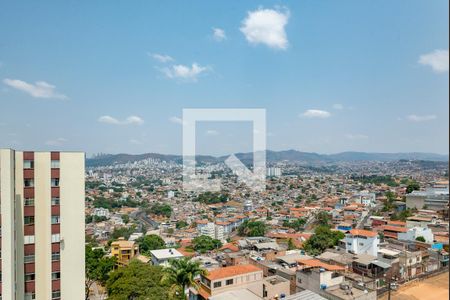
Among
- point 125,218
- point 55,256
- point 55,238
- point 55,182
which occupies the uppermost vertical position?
point 55,182

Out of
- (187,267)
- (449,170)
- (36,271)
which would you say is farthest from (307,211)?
(449,170)

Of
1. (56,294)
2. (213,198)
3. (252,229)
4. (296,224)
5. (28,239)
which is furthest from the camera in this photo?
(213,198)

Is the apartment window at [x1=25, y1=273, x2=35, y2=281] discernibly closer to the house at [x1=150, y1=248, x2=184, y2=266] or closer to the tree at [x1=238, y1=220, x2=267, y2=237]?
the house at [x1=150, y1=248, x2=184, y2=266]

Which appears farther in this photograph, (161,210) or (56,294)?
(161,210)

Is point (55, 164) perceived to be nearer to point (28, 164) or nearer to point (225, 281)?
point (28, 164)

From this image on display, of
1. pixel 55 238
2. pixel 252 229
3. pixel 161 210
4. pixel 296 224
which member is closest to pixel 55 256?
pixel 55 238

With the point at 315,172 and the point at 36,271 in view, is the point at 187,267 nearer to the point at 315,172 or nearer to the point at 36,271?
the point at 36,271
